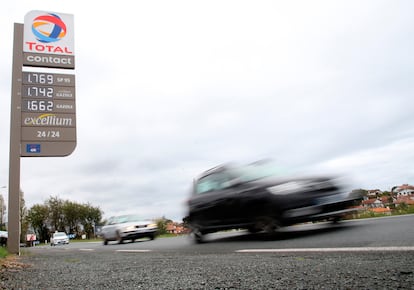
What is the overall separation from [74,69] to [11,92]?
59.8 inches

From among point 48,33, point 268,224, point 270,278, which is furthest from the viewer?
point 48,33

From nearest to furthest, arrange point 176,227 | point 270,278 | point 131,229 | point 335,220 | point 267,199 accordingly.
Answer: point 270,278 < point 267,199 < point 335,220 < point 176,227 < point 131,229

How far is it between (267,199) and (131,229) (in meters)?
9.67

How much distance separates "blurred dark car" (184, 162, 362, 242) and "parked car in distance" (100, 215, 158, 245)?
24.1ft

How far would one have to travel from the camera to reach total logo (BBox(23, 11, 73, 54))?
7988 millimetres

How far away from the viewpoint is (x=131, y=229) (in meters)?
14.2

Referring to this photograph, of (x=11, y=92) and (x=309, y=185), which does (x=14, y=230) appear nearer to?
(x=11, y=92)

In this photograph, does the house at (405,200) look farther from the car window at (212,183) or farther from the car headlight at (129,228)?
the car headlight at (129,228)

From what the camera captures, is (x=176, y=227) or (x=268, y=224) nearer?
(x=268, y=224)

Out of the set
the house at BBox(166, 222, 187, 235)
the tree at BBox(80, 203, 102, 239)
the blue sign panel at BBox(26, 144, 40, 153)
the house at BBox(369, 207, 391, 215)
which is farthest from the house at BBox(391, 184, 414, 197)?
the tree at BBox(80, 203, 102, 239)

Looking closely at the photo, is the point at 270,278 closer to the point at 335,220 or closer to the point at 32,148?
the point at 335,220

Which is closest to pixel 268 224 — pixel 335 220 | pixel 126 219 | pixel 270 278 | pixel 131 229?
pixel 335 220

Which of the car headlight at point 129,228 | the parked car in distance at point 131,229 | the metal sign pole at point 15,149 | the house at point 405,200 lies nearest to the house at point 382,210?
the house at point 405,200

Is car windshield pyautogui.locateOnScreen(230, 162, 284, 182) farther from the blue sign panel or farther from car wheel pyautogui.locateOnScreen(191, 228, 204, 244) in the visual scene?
the blue sign panel
